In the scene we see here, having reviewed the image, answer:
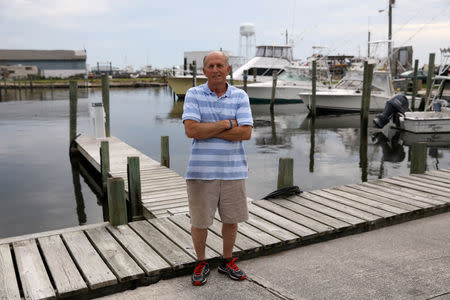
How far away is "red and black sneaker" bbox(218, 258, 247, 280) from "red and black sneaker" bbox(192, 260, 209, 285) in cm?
14

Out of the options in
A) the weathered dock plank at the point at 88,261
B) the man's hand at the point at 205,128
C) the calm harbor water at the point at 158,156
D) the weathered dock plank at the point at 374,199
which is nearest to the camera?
the man's hand at the point at 205,128

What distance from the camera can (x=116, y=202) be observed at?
4449mm

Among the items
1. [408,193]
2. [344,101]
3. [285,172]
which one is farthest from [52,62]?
[408,193]

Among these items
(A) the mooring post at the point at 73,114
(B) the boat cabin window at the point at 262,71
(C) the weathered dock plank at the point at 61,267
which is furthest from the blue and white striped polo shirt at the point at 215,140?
(B) the boat cabin window at the point at 262,71

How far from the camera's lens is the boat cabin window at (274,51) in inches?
1403

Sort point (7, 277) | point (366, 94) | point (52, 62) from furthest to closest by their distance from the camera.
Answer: point (52, 62) → point (366, 94) → point (7, 277)

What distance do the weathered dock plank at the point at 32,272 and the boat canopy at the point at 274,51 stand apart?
33.4 metres

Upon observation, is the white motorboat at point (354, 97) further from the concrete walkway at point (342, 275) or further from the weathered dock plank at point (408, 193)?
the concrete walkway at point (342, 275)

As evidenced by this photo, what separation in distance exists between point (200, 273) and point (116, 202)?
158cm

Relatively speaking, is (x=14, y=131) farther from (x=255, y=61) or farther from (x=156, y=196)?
(x=255, y=61)

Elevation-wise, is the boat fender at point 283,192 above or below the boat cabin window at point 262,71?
below

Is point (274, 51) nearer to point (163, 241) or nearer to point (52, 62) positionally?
point (163, 241)

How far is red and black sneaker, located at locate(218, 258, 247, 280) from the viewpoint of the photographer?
3289 mm

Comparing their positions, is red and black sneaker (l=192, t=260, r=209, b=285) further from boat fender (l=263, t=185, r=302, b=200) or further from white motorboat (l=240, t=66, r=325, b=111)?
white motorboat (l=240, t=66, r=325, b=111)
